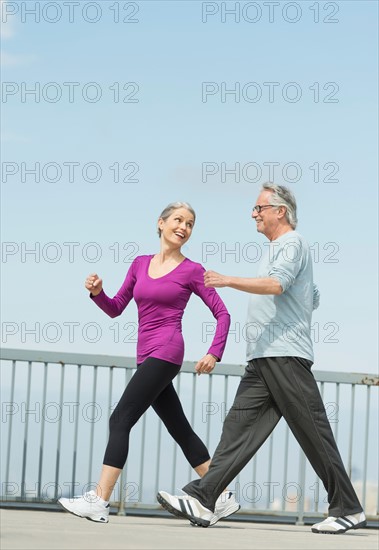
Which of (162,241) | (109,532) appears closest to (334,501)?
(109,532)

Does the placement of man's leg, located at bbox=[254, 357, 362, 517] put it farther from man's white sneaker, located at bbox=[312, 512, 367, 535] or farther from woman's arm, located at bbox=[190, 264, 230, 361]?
woman's arm, located at bbox=[190, 264, 230, 361]

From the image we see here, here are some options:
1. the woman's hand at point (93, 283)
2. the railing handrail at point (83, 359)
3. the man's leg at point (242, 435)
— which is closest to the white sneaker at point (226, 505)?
the man's leg at point (242, 435)

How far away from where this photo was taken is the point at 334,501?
6.00m

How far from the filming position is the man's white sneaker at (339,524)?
590cm

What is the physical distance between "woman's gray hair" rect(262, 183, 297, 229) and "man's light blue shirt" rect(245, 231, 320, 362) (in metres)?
0.15

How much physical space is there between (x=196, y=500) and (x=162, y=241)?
160 centimetres

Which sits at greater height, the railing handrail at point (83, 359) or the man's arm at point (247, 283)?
the man's arm at point (247, 283)

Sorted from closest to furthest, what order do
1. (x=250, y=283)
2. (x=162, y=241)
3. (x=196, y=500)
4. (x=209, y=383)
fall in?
(x=250, y=283) < (x=196, y=500) < (x=162, y=241) < (x=209, y=383)

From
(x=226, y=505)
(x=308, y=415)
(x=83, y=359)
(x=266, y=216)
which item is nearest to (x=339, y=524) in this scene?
(x=308, y=415)

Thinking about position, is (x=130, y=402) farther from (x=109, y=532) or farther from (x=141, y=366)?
(x=109, y=532)

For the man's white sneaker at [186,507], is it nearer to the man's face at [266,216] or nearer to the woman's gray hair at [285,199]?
the man's face at [266,216]

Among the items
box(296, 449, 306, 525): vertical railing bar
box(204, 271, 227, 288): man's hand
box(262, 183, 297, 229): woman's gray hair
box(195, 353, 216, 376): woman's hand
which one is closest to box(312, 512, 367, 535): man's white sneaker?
box(195, 353, 216, 376): woman's hand

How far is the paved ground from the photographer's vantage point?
5.14m

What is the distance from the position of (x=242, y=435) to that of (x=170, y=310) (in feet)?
2.82
